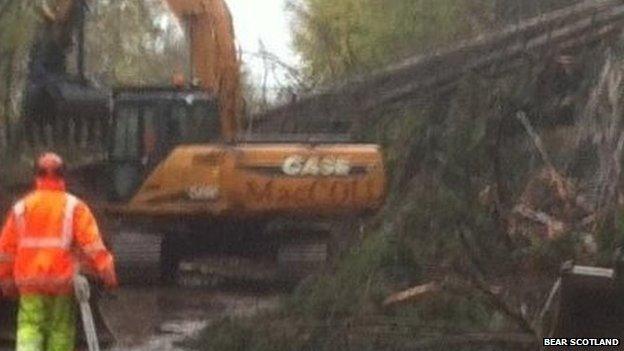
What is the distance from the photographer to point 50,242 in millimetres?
8219

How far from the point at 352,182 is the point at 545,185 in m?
3.20

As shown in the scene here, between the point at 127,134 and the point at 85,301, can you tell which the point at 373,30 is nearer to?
the point at 127,134

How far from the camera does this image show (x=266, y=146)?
15.1 meters

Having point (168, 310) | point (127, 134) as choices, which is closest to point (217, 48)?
point (127, 134)

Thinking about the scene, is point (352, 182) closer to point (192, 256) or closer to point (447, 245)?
point (192, 256)

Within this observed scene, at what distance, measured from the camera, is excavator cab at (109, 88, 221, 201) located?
16.0m

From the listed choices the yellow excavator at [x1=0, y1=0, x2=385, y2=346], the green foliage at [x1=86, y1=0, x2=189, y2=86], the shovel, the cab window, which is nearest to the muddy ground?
the yellow excavator at [x1=0, y1=0, x2=385, y2=346]

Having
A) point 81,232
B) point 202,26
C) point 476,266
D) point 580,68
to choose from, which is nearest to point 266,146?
point 202,26

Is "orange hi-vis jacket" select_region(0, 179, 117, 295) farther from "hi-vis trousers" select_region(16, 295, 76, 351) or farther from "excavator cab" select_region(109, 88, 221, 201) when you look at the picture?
"excavator cab" select_region(109, 88, 221, 201)

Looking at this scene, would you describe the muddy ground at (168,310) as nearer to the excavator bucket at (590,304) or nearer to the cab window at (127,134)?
the cab window at (127,134)

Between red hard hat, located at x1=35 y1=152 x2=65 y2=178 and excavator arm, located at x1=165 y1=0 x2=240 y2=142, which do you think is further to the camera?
excavator arm, located at x1=165 y1=0 x2=240 y2=142

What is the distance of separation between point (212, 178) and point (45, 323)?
22.6 feet

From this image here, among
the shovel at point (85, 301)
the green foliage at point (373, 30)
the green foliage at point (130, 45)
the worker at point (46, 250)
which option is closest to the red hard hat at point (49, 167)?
the worker at point (46, 250)

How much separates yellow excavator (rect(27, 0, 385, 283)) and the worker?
6618 millimetres
